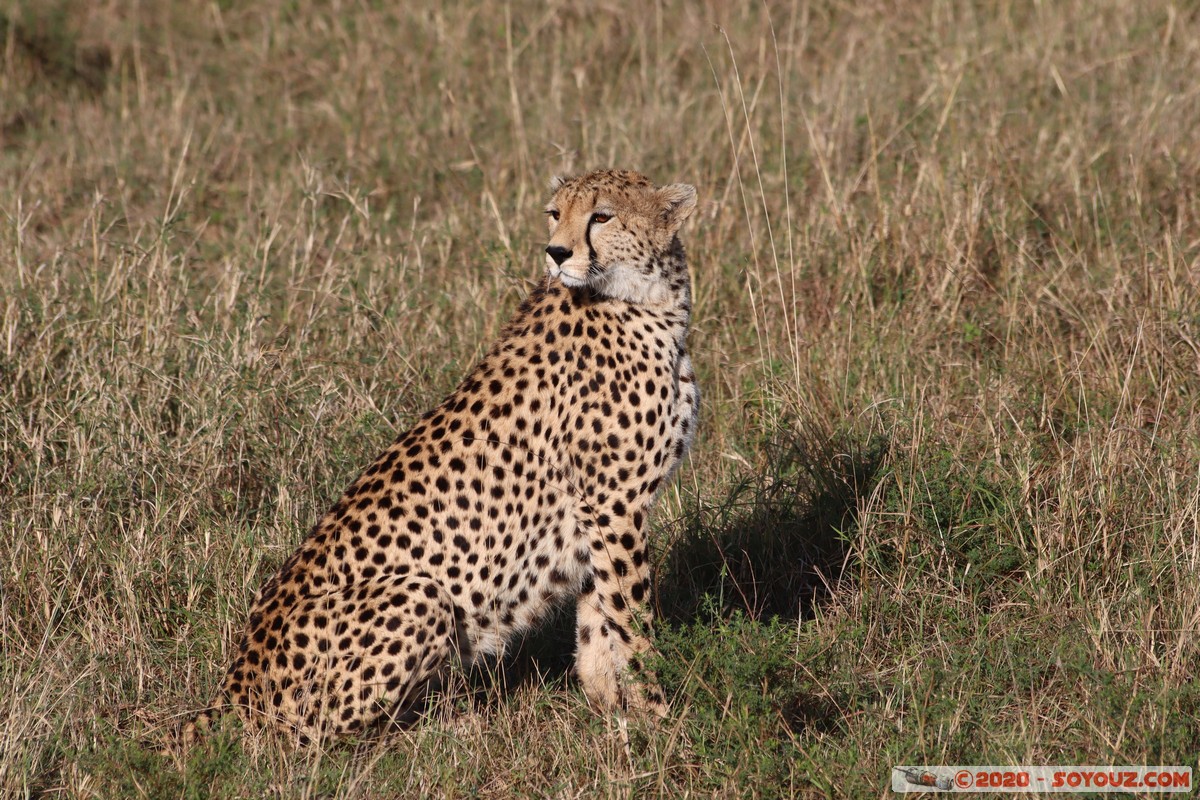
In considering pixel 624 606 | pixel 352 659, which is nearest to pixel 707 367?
pixel 624 606

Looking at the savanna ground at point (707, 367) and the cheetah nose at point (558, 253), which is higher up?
the cheetah nose at point (558, 253)

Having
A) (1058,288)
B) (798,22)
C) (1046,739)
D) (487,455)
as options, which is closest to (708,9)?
(798,22)

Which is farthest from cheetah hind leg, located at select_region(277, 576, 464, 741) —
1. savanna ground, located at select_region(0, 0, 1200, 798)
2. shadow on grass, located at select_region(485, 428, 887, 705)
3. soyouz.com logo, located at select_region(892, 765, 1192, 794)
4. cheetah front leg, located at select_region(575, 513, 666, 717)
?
soyouz.com logo, located at select_region(892, 765, 1192, 794)

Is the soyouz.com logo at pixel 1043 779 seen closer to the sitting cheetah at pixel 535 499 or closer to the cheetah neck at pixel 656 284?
the sitting cheetah at pixel 535 499

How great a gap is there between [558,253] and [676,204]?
1.60ft

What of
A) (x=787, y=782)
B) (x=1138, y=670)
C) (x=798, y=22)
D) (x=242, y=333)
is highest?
(x=798, y=22)

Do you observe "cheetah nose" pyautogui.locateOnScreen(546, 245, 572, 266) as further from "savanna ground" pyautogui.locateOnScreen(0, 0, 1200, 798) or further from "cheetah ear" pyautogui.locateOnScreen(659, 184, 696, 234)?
"savanna ground" pyautogui.locateOnScreen(0, 0, 1200, 798)

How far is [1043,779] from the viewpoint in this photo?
10.6 feet

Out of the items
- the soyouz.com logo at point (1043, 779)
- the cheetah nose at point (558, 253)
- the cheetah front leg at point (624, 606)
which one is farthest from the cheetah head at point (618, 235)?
the soyouz.com logo at point (1043, 779)

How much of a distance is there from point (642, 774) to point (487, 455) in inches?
37.1

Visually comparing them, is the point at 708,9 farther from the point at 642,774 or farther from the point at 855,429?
the point at 642,774

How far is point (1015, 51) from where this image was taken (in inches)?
275

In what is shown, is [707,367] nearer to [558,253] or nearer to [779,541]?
[779,541]

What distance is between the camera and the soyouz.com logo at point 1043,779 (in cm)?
317
